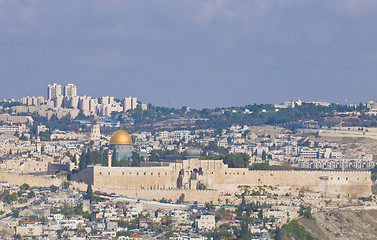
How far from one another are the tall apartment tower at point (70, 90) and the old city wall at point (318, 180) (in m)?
94.3

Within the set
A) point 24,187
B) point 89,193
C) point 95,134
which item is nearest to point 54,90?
point 95,134

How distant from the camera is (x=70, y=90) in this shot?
177m

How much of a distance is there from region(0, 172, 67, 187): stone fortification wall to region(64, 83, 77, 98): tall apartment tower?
3732 inches

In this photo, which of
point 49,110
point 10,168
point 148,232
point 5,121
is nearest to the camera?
point 148,232

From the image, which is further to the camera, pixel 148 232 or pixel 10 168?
pixel 10 168

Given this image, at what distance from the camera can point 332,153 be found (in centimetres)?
12144

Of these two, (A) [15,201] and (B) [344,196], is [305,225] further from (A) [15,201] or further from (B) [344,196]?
(A) [15,201]

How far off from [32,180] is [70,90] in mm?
96409

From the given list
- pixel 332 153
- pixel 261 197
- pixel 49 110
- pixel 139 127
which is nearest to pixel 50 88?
pixel 49 110

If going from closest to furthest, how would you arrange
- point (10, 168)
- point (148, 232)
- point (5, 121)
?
point (148, 232)
point (10, 168)
point (5, 121)

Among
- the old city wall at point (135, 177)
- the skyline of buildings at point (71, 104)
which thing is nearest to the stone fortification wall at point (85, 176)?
the old city wall at point (135, 177)

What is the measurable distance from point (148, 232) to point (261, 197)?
14.2 meters

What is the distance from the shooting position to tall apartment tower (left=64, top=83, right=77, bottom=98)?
176625mm

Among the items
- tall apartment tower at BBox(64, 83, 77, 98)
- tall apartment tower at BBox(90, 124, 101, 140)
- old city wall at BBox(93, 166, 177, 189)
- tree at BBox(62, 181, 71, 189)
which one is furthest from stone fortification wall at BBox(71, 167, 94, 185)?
tall apartment tower at BBox(64, 83, 77, 98)
